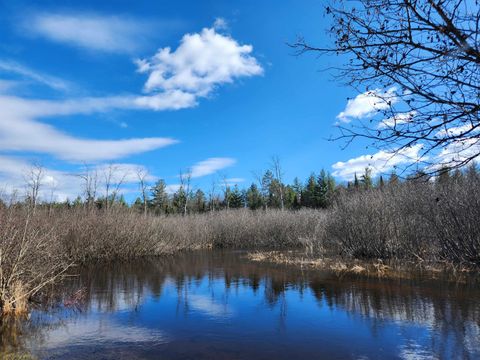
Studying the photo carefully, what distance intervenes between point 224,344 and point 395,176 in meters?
6.28

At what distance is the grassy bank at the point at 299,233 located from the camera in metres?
12.2

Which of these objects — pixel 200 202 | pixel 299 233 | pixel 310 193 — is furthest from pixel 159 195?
pixel 299 233

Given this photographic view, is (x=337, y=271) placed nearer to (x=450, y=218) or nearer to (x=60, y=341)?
(x=450, y=218)

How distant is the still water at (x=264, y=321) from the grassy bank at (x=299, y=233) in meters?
1.71

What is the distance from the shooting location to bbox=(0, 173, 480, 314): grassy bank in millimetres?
12242

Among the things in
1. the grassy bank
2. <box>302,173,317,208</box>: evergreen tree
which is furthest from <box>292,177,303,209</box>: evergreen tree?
the grassy bank

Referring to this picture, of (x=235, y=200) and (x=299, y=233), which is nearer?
(x=299, y=233)

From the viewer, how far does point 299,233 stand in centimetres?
3722

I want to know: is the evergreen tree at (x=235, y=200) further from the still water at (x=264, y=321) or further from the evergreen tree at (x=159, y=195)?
the still water at (x=264, y=321)

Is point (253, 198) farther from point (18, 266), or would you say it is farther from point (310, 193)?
point (18, 266)

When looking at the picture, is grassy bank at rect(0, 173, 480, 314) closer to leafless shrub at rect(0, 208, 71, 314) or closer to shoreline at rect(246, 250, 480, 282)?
leafless shrub at rect(0, 208, 71, 314)

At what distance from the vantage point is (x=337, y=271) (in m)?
20.2

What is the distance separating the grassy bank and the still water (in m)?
1.71

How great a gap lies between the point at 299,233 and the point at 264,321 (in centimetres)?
2640
